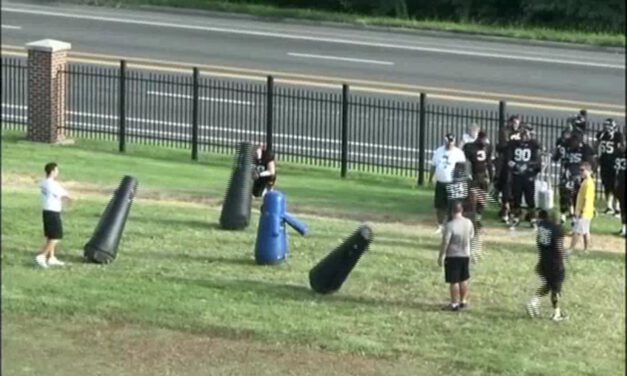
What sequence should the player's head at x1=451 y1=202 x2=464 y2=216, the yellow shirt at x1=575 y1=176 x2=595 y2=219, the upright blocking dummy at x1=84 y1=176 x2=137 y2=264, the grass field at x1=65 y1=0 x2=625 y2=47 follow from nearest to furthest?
the player's head at x1=451 y1=202 x2=464 y2=216
the upright blocking dummy at x1=84 y1=176 x2=137 y2=264
the yellow shirt at x1=575 y1=176 x2=595 y2=219
the grass field at x1=65 y1=0 x2=625 y2=47

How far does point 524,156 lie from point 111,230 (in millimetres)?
6402

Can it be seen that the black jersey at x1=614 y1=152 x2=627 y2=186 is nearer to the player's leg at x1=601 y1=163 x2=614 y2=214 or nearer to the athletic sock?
the player's leg at x1=601 y1=163 x2=614 y2=214

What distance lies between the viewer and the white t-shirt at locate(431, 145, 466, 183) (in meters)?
22.1

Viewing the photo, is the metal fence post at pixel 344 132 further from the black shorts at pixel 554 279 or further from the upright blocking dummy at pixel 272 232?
the black shorts at pixel 554 279

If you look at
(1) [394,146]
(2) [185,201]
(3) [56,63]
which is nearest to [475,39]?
(1) [394,146]

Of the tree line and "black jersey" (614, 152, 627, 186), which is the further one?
the tree line

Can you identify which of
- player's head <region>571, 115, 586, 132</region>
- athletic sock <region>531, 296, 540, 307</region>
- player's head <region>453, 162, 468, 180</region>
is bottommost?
athletic sock <region>531, 296, 540, 307</region>

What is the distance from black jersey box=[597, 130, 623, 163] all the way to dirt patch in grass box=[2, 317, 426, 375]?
8.91 meters

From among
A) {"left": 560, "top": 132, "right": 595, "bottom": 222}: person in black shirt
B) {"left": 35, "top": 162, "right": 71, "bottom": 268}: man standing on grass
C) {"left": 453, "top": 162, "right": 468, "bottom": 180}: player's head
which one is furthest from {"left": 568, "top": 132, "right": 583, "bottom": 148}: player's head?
{"left": 35, "top": 162, "right": 71, "bottom": 268}: man standing on grass

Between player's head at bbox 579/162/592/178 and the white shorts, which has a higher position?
player's head at bbox 579/162/592/178

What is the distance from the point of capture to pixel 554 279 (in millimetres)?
17844

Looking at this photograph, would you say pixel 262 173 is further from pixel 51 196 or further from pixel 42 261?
pixel 51 196

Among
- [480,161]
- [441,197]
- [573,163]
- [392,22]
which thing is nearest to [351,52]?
[392,22]

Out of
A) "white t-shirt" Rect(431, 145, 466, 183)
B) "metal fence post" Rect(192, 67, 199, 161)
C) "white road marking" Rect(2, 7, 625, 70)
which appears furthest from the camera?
"white road marking" Rect(2, 7, 625, 70)
